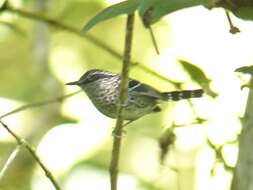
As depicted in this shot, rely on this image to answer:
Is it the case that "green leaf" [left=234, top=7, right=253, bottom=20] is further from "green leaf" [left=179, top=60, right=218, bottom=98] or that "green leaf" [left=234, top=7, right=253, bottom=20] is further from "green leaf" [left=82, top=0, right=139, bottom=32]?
"green leaf" [left=179, top=60, right=218, bottom=98]

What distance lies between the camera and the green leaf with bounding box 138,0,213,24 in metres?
1.14

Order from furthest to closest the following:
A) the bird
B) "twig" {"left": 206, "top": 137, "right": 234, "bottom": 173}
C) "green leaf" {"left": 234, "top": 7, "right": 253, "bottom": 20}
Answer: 1. the bird
2. "twig" {"left": 206, "top": 137, "right": 234, "bottom": 173}
3. "green leaf" {"left": 234, "top": 7, "right": 253, "bottom": 20}

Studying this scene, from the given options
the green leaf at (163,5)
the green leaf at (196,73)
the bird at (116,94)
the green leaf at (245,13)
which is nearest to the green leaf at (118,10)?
the green leaf at (163,5)

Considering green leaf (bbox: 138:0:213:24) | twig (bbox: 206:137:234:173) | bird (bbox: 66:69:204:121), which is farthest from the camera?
bird (bbox: 66:69:204:121)

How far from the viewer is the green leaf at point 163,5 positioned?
1145 millimetres

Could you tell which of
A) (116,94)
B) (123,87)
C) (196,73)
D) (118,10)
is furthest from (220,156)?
(118,10)

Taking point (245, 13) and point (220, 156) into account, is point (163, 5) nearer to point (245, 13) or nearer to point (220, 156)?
point (245, 13)

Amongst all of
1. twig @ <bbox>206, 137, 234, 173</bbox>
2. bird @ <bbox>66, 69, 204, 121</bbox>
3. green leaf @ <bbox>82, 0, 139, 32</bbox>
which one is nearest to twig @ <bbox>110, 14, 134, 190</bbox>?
green leaf @ <bbox>82, 0, 139, 32</bbox>

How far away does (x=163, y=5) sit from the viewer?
117cm

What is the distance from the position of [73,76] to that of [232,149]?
4.99ft

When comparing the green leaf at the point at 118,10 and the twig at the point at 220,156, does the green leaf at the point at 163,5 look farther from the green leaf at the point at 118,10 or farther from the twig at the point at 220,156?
the twig at the point at 220,156

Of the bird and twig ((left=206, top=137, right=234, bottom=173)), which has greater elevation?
twig ((left=206, top=137, right=234, bottom=173))

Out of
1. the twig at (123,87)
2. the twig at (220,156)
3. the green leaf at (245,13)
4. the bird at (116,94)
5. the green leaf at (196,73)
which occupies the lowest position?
the bird at (116,94)

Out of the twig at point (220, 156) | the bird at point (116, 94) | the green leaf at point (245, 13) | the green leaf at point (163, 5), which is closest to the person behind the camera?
the green leaf at point (163, 5)
